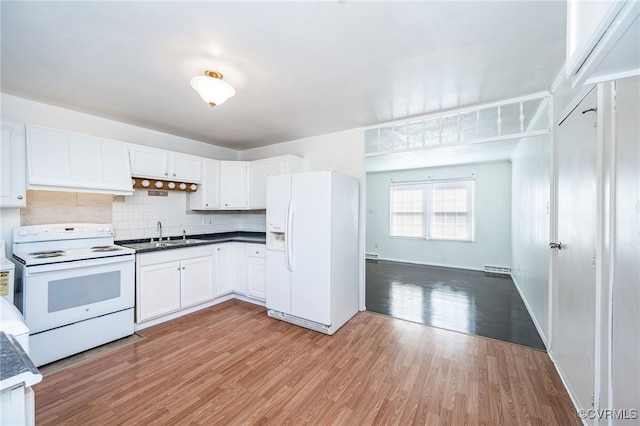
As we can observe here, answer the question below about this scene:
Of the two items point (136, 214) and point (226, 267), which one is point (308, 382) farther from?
point (136, 214)

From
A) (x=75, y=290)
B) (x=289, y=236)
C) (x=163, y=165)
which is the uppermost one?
(x=163, y=165)

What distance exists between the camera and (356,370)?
226 cm

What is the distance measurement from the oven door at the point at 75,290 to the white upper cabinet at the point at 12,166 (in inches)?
27.8

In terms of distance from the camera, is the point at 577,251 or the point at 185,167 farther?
the point at 185,167

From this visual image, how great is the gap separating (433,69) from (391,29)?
0.68 m

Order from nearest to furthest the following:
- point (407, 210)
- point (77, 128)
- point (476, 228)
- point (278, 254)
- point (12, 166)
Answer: point (12, 166), point (77, 128), point (278, 254), point (476, 228), point (407, 210)

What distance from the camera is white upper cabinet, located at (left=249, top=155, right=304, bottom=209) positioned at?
153 inches

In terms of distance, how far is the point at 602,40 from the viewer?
2.17ft

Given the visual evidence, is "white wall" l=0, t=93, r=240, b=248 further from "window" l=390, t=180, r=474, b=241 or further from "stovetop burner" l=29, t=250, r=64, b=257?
"window" l=390, t=180, r=474, b=241

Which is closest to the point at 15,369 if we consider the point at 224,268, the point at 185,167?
the point at 224,268

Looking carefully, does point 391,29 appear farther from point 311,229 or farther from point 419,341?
point 419,341

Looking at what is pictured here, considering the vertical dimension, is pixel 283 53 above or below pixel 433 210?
above

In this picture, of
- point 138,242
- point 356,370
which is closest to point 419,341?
point 356,370

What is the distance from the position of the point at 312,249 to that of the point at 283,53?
1.95m
